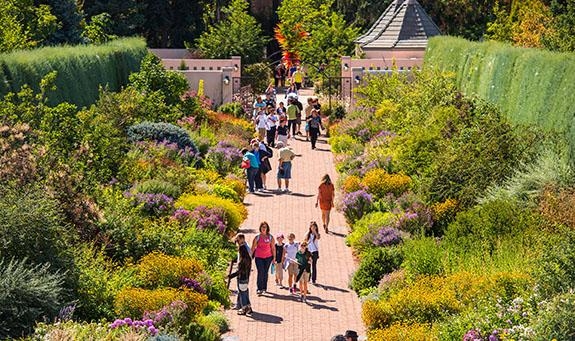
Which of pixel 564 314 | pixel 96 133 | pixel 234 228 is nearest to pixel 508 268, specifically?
pixel 564 314

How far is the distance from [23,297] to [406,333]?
525cm

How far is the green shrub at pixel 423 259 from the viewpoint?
21.2 meters

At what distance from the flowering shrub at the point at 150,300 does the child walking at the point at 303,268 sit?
2694 millimetres

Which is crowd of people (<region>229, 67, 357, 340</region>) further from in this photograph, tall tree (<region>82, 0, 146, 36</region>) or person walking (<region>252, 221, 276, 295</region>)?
tall tree (<region>82, 0, 146, 36</region>)

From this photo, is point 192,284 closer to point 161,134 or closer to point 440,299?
point 440,299

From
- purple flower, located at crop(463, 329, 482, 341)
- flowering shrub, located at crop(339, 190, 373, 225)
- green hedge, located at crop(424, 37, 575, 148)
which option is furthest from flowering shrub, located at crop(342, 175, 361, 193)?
purple flower, located at crop(463, 329, 482, 341)

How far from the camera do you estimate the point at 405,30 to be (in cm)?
5300

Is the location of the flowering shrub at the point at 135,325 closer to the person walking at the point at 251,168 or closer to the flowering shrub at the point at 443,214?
the flowering shrub at the point at 443,214

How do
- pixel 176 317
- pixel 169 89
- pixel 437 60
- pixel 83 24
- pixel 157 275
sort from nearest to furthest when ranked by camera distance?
pixel 176 317 < pixel 157 275 < pixel 169 89 < pixel 437 60 < pixel 83 24

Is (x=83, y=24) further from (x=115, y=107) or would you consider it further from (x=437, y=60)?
(x=115, y=107)

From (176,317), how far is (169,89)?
21.3 meters

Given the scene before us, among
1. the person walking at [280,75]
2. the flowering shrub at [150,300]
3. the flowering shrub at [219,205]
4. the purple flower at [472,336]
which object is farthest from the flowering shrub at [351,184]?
the person walking at [280,75]

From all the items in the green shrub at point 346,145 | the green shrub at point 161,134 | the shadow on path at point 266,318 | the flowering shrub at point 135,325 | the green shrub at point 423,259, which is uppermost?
the flowering shrub at point 135,325

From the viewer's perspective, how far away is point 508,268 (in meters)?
20.2
